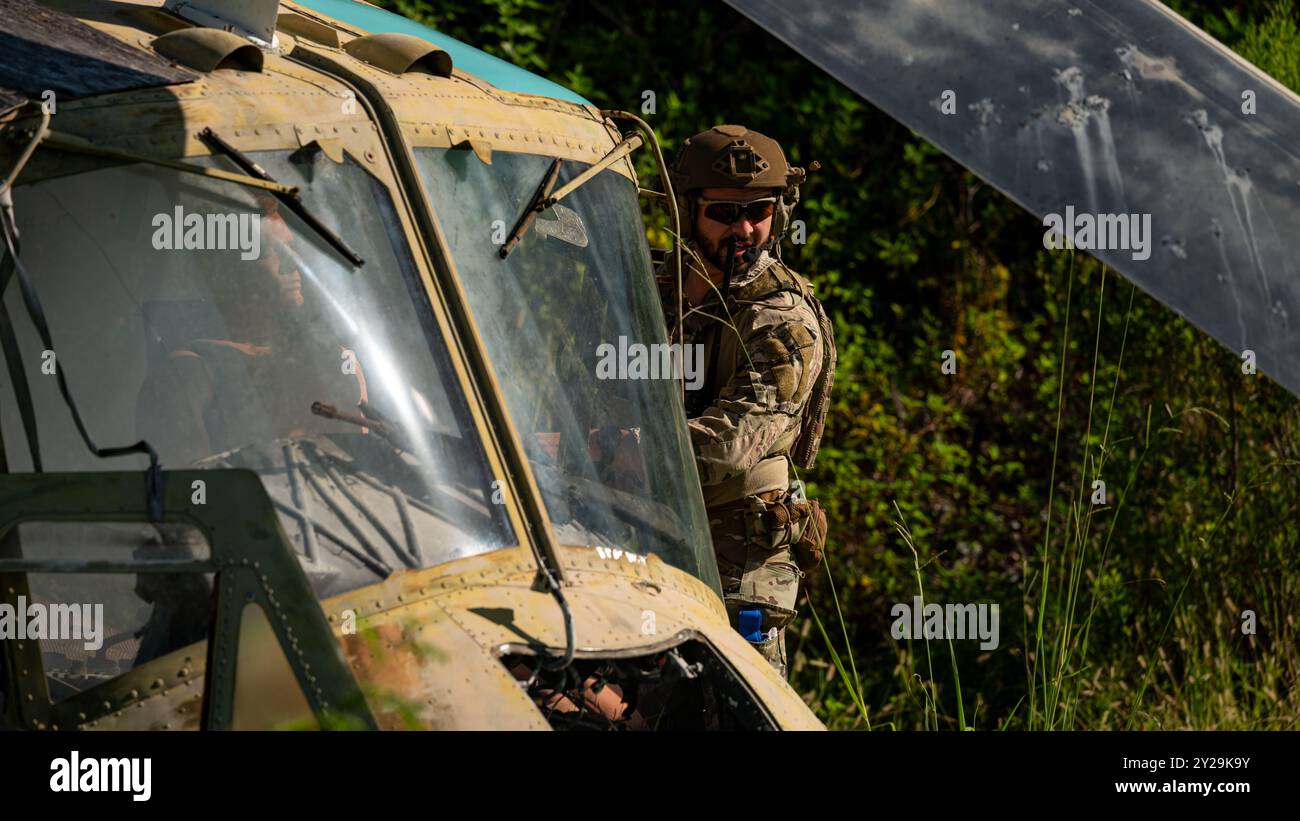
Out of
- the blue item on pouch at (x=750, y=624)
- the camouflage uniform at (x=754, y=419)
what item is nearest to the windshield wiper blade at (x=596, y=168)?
the camouflage uniform at (x=754, y=419)

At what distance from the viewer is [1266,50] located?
7375 mm

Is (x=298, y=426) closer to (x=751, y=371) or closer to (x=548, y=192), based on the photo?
(x=548, y=192)

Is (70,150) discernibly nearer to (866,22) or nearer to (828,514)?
(866,22)

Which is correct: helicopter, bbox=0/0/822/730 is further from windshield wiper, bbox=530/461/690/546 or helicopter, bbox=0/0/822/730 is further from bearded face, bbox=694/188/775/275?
bearded face, bbox=694/188/775/275

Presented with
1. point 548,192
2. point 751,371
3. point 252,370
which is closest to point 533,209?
point 548,192

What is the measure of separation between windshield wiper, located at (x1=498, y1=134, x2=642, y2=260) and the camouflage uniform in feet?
3.00

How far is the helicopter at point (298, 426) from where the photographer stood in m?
2.83

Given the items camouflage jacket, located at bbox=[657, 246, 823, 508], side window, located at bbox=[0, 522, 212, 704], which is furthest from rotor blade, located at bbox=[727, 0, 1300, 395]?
camouflage jacket, located at bbox=[657, 246, 823, 508]

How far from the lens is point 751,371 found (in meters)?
4.85

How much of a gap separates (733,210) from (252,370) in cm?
247

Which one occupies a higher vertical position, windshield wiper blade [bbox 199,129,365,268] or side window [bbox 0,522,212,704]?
windshield wiper blade [bbox 199,129,365,268]

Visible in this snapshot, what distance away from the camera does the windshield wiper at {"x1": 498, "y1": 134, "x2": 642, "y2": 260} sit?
144 inches

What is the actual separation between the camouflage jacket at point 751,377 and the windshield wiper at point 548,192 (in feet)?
2.26

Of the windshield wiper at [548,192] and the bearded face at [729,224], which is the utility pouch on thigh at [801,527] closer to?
the bearded face at [729,224]
